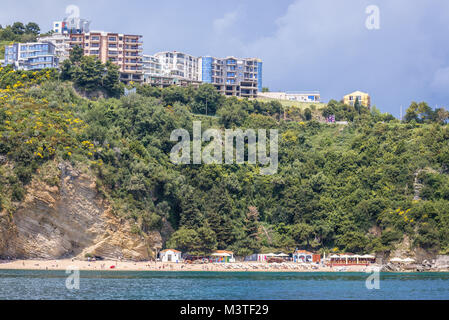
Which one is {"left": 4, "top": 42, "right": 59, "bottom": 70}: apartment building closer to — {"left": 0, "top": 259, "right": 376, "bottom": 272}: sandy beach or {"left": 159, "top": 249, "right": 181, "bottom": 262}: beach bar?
{"left": 159, "top": 249, "right": 181, "bottom": 262}: beach bar

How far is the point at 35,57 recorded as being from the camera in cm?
9319

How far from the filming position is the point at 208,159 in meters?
77.9

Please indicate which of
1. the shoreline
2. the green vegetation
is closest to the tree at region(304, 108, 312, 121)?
the green vegetation

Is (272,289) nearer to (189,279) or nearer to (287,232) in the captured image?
(189,279)

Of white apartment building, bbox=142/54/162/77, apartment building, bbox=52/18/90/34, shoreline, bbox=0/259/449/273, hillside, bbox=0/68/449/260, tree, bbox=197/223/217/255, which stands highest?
apartment building, bbox=52/18/90/34

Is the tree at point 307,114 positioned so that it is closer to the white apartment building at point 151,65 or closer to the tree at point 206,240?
the white apartment building at point 151,65

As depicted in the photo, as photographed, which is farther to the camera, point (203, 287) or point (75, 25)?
point (75, 25)

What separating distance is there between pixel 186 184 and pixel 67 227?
17.8 m

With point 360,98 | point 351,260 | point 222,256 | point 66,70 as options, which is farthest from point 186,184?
point 360,98

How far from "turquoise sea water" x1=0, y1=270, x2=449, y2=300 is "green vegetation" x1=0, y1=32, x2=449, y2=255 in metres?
10.7

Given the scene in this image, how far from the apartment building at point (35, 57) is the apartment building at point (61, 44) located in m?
1.79

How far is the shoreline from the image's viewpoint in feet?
185

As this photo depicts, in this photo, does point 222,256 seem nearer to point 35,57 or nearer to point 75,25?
point 35,57
